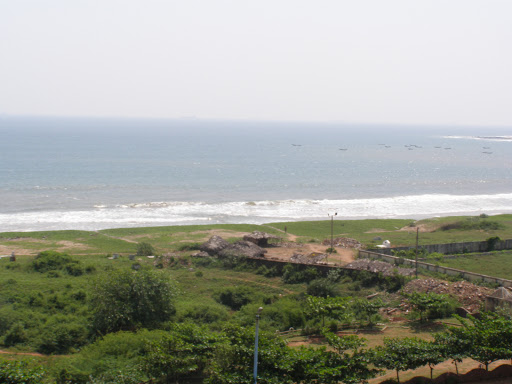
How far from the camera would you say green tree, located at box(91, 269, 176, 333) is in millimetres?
22877

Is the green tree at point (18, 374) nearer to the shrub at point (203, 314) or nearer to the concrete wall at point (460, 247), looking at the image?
the shrub at point (203, 314)

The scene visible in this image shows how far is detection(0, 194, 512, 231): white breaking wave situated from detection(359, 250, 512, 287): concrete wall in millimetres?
24438

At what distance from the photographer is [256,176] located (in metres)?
96.2

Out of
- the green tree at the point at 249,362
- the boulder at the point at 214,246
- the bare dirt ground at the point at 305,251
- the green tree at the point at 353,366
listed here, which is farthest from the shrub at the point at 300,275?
the green tree at the point at 249,362

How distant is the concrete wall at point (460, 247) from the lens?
38219 mm

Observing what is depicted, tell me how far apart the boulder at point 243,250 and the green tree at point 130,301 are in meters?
11.8

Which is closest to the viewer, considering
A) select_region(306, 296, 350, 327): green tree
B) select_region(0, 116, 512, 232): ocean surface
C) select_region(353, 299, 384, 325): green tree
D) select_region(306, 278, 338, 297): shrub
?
select_region(306, 296, 350, 327): green tree

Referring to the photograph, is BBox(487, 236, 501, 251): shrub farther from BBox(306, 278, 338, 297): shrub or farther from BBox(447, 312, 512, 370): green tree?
BBox(447, 312, 512, 370): green tree

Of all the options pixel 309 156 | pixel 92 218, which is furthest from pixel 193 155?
pixel 92 218

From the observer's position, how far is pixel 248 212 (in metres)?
64.7

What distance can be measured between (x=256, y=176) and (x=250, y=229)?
4430 cm

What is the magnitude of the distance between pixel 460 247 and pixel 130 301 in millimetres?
27178

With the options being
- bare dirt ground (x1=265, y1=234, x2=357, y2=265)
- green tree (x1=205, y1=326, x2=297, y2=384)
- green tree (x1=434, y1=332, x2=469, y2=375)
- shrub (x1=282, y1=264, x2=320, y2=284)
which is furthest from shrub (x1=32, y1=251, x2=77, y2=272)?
green tree (x1=434, y1=332, x2=469, y2=375)

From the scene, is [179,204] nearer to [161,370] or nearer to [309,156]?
[161,370]
